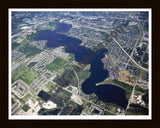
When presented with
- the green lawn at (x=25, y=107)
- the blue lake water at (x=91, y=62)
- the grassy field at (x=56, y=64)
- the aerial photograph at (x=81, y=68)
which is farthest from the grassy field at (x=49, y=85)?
the blue lake water at (x=91, y=62)

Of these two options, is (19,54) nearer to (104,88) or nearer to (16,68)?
(16,68)

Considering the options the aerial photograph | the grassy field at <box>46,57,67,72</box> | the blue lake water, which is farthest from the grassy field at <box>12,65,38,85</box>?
the blue lake water

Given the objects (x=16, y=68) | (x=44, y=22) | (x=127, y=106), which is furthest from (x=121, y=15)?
(x=16, y=68)

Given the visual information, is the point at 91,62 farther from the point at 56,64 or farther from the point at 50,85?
the point at 50,85

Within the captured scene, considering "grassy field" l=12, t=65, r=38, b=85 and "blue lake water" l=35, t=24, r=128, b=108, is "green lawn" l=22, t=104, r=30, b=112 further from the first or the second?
"blue lake water" l=35, t=24, r=128, b=108

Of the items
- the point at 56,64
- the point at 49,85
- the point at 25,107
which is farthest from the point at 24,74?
the point at 25,107

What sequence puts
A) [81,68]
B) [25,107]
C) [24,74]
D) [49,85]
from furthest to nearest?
[81,68], [24,74], [49,85], [25,107]
